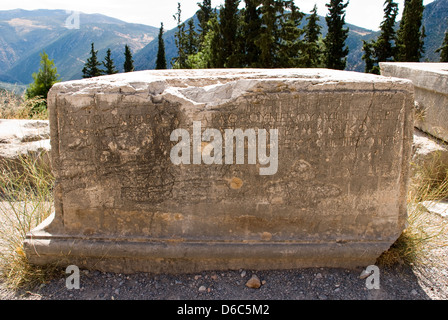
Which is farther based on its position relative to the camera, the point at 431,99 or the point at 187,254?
the point at 431,99

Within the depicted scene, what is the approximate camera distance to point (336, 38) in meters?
19.5

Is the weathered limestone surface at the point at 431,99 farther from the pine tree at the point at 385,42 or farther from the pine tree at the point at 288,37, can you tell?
the pine tree at the point at 385,42

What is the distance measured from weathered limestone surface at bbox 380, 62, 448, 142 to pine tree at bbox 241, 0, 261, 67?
10394 millimetres

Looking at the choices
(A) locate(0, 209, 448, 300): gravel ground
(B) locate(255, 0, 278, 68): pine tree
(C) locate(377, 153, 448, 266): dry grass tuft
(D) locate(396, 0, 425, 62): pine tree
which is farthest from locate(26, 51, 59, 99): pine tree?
(D) locate(396, 0, 425, 62): pine tree

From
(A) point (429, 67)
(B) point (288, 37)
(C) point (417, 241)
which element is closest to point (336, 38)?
(B) point (288, 37)

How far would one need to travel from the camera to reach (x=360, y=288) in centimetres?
228

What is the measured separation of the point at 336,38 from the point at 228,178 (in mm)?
19592

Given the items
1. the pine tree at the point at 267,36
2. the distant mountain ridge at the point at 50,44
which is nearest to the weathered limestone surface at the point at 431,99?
the pine tree at the point at 267,36

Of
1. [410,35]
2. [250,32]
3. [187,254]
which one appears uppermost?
[410,35]

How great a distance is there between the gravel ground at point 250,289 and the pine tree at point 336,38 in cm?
1853

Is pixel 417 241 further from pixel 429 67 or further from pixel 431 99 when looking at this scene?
pixel 429 67

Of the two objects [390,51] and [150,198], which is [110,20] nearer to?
[390,51]

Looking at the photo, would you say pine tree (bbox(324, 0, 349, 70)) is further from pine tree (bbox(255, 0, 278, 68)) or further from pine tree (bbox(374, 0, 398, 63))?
pine tree (bbox(255, 0, 278, 68))

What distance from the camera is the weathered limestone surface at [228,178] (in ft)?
7.54
